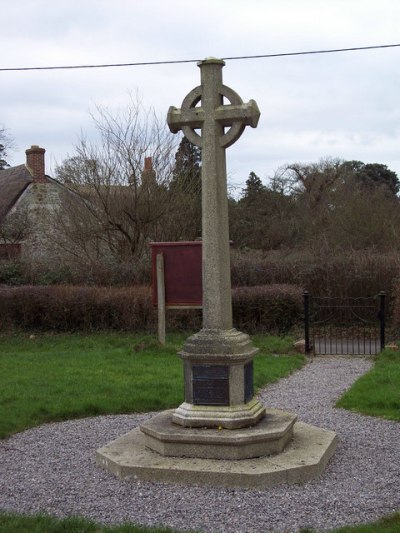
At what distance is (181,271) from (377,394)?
16.8 ft

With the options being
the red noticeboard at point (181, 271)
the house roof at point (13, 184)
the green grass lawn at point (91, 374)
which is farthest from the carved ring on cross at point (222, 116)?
the house roof at point (13, 184)

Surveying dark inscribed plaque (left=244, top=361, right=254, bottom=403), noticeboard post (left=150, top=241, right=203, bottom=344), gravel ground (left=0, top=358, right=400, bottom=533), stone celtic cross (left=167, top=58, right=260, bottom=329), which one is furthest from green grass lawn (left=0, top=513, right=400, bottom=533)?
noticeboard post (left=150, top=241, right=203, bottom=344)

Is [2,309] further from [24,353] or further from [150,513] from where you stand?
[150,513]

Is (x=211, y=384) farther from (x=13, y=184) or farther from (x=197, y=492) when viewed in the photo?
(x=13, y=184)

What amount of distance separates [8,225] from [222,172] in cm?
2041

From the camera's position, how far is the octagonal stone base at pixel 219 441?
21.6 ft

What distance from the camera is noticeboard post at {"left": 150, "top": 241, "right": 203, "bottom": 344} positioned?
1375 cm

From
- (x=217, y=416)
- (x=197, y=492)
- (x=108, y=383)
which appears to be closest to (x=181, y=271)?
(x=108, y=383)

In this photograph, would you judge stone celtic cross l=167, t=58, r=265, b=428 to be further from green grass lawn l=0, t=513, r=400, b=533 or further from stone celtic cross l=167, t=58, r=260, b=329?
green grass lawn l=0, t=513, r=400, b=533

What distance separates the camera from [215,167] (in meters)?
7.03

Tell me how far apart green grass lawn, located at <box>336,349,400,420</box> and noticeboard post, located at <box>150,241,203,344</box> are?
11.9 ft

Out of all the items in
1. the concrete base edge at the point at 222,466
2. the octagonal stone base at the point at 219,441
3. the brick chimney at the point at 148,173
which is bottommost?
the concrete base edge at the point at 222,466

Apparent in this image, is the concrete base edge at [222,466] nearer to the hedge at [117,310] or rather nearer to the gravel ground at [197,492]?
the gravel ground at [197,492]

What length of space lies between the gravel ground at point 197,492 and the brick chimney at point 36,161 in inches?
978
